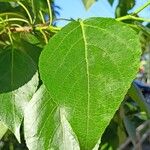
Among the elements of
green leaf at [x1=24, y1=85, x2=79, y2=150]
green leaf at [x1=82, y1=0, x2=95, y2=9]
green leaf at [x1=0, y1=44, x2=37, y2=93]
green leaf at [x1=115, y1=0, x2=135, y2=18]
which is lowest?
green leaf at [x1=115, y1=0, x2=135, y2=18]

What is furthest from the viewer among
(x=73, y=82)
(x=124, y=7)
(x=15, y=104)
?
(x=124, y=7)

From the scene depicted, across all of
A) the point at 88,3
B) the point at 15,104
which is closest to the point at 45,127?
the point at 15,104

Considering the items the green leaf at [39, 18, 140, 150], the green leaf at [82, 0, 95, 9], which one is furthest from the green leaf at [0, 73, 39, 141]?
the green leaf at [82, 0, 95, 9]

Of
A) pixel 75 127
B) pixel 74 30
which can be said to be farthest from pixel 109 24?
pixel 75 127

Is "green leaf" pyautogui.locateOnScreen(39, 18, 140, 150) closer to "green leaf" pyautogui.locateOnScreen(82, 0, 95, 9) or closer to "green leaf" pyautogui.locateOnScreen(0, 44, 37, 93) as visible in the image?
"green leaf" pyautogui.locateOnScreen(0, 44, 37, 93)

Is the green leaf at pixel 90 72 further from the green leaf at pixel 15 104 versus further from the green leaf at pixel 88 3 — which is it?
the green leaf at pixel 88 3

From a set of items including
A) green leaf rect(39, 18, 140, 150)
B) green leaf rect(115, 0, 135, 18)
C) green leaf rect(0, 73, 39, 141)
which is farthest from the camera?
green leaf rect(115, 0, 135, 18)

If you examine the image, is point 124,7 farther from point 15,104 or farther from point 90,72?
point 90,72
